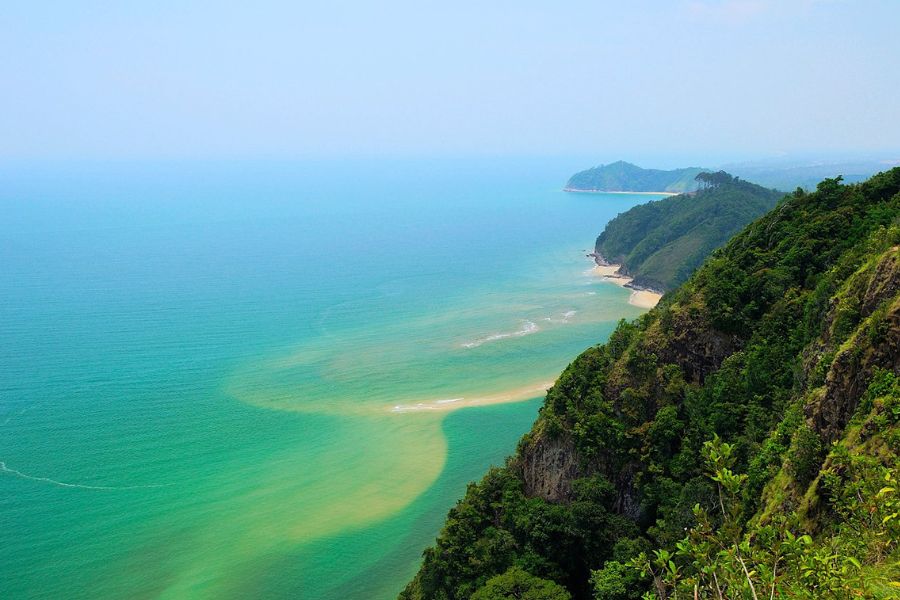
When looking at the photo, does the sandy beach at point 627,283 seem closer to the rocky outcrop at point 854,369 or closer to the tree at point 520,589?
the tree at point 520,589

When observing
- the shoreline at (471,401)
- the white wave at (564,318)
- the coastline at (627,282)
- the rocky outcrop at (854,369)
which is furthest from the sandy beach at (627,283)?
the rocky outcrop at (854,369)

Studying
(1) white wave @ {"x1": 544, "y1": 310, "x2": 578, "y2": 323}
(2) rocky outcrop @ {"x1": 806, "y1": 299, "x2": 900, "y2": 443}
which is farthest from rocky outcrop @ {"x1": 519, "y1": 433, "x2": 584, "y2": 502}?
(1) white wave @ {"x1": 544, "y1": 310, "x2": 578, "y2": 323}

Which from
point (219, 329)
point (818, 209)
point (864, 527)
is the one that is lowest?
point (219, 329)

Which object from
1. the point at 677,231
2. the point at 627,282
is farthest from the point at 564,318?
the point at 677,231

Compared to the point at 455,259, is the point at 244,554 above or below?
below

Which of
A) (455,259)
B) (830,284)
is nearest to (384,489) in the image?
(830,284)

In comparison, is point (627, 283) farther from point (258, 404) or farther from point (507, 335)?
point (258, 404)

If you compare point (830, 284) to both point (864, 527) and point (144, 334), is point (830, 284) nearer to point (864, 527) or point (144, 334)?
point (864, 527)
